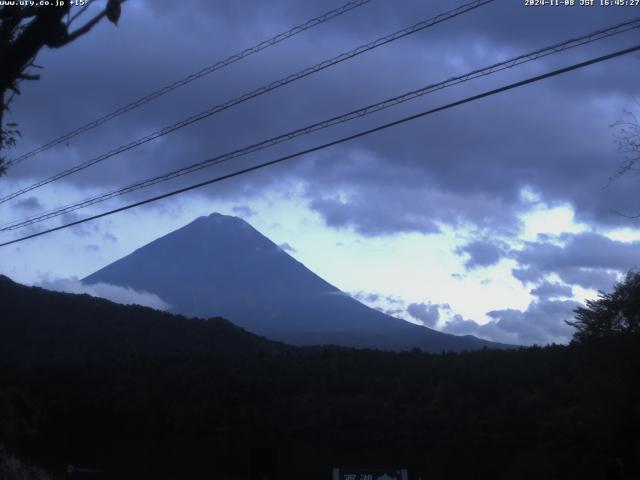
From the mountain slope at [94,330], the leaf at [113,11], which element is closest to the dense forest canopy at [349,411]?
the mountain slope at [94,330]

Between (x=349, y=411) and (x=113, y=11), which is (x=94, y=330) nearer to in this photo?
(x=349, y=411)

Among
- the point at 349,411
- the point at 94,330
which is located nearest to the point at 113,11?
the point at 349,411

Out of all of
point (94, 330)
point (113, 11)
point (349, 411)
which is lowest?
point (349, 411)

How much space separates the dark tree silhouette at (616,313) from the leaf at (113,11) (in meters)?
20.2

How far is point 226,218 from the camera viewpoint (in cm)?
17100

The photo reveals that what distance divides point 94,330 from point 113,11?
4758 cm

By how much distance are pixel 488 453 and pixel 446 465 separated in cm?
141

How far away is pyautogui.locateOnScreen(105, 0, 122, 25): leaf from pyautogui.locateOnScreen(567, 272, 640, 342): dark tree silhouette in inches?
796

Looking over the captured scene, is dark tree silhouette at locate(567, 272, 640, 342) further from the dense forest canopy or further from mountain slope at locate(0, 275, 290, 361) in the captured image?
mountain slope at locate(0, 275, 290, 361)

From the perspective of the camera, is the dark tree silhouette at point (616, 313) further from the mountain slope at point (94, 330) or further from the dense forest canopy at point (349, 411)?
the mountain slope at point (94, 330)

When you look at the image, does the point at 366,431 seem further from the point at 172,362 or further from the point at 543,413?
Answer: the point at 172,362

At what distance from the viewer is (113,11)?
15.7 ft

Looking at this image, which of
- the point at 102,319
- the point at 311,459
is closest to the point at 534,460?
the point at 311,459

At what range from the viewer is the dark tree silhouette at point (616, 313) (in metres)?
22.5
